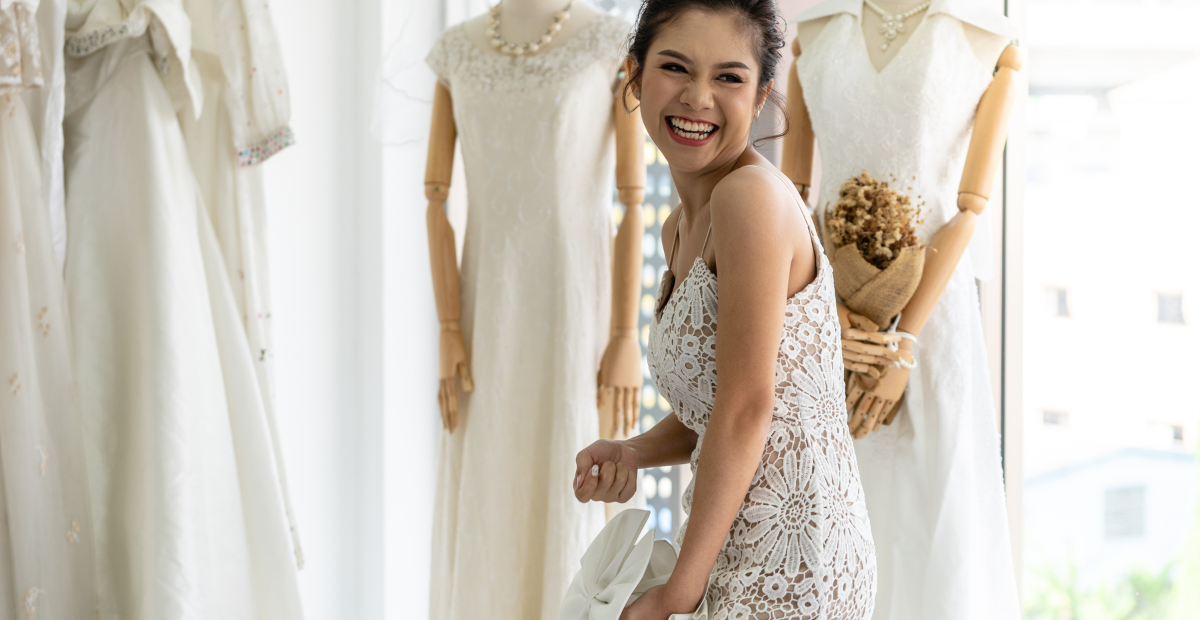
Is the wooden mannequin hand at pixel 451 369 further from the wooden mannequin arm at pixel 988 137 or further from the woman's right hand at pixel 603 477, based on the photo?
the wooden mannequin arm at pixel 988 137

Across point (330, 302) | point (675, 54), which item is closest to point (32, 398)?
point (675, 54)

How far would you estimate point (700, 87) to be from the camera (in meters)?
0.97

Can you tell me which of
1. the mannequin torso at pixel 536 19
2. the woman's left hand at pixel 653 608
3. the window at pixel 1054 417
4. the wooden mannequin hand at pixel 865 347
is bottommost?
the woman's left hand at pixel 653 608

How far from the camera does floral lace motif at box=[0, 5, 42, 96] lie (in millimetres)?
1373

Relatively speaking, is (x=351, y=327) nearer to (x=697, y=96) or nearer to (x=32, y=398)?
(x=32, y=398)

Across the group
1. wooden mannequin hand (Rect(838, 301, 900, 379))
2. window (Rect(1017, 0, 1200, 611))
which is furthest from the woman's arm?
window (Rect(1017, 0, 1200, 611))

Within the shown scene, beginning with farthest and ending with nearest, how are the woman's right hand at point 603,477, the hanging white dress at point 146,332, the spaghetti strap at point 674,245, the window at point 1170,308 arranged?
1. the window at point 1170,308
2. the hanging white dress at point 146,332
3. the spaghetti strap at point 674,245
4. the woman's right hand at point 603,477

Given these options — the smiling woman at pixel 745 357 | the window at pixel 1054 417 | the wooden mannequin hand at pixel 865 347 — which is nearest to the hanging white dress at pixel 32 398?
the smiling woman at pixel 745 357

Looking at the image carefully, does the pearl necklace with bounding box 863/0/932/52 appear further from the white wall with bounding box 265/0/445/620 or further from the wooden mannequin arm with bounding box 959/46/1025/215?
the white wall with bounding box 265/0/445/620

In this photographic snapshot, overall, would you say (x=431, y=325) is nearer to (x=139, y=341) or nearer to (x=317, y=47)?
(x=317, y=47)

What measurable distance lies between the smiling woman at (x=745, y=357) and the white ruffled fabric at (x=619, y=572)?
2 cm

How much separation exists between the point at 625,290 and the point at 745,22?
0.98 metres

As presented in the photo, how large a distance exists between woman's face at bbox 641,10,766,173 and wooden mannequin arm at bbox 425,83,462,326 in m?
1.10

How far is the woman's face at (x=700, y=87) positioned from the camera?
96cm
